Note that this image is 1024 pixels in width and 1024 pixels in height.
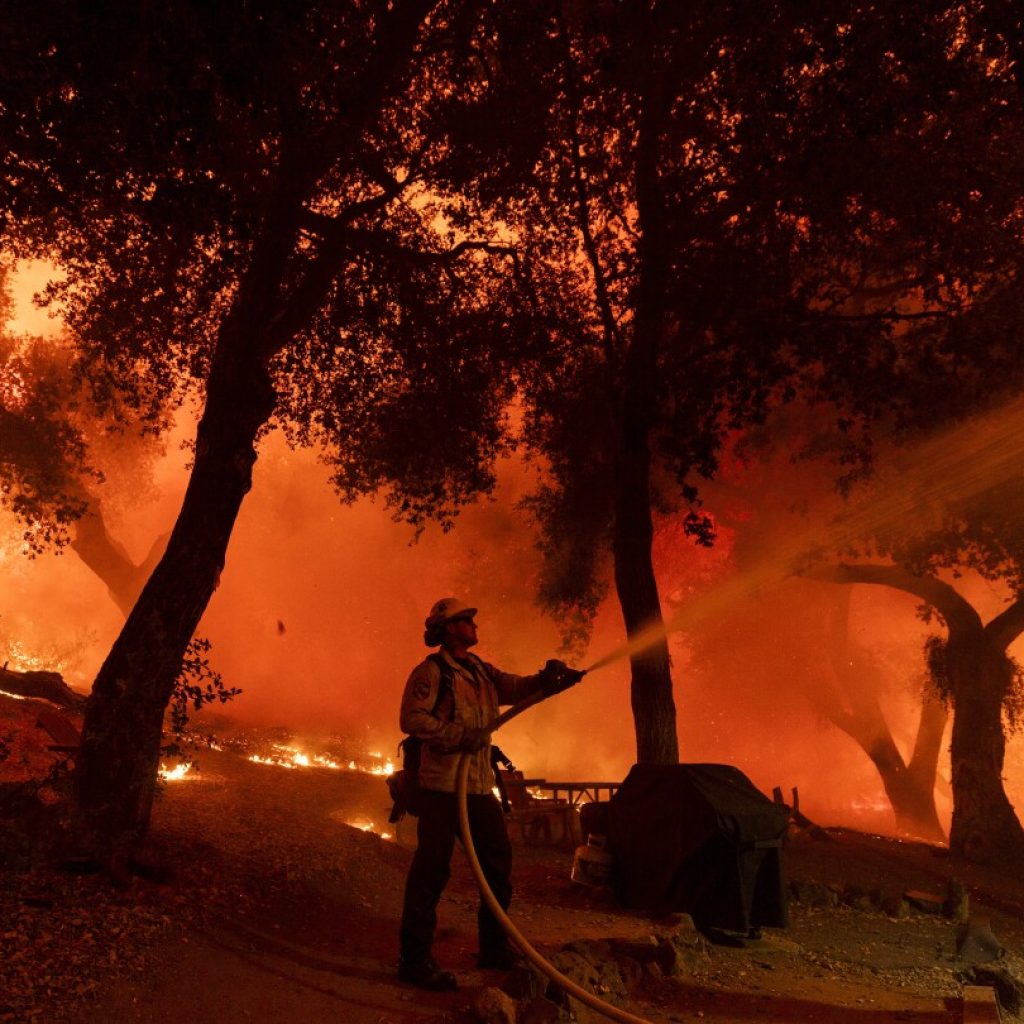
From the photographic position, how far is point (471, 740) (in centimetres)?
593

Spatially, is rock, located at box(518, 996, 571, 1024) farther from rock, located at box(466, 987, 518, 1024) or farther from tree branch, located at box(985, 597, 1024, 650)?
tree branch, located at box(985, 597, 1024, 650)

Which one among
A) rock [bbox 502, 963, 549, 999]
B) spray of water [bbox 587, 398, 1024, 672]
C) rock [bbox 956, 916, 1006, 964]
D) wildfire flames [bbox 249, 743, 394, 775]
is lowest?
rock [bbox 502, 963, 549, 999]

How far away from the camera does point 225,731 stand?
2406cm

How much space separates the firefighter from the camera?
575 centimetres

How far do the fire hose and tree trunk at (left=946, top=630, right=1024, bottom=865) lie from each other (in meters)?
13.3

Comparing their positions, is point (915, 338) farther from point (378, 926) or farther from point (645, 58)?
point (378, 926)

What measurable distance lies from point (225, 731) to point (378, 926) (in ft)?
59.2

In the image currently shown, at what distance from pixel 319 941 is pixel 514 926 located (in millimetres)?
1816

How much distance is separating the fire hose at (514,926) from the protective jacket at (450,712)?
0.08 m

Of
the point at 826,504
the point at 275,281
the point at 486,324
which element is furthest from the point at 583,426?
the point at 826,504

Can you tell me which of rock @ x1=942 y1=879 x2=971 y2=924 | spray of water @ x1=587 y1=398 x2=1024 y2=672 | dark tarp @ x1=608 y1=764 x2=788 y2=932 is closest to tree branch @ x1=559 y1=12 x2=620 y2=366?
spray of water @ x1=587 y1=398 x2=1024 y2=672

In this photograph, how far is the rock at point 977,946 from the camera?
29.4 feet

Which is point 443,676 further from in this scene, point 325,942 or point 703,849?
point 703,849

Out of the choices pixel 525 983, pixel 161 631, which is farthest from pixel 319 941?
pixel 161 631
